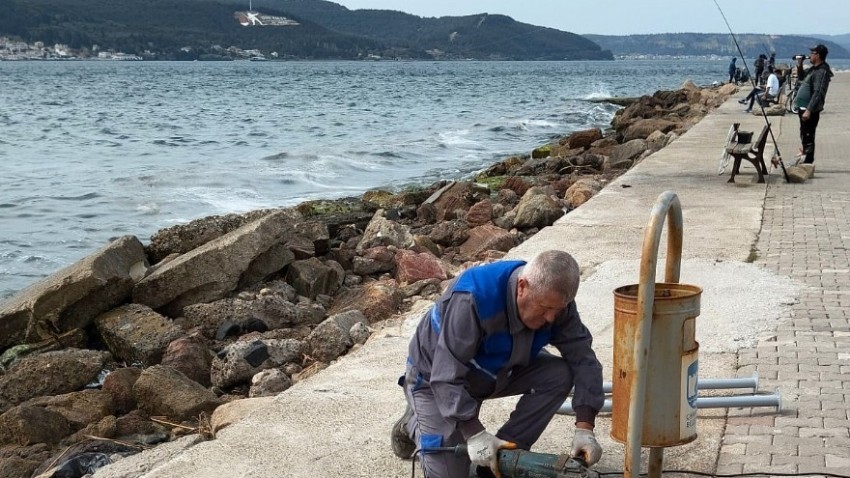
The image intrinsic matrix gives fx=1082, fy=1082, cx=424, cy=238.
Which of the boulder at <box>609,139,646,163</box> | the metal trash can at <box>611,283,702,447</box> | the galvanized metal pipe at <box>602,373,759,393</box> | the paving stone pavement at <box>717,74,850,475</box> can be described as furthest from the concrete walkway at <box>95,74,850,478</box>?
the boulder at <box>609,139,646,163</box>

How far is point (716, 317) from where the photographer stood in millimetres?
6590

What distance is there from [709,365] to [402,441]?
1966mm

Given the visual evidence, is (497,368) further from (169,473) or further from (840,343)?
(840,343)

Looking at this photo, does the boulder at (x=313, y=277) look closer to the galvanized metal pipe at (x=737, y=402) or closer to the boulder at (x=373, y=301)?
the boulder at (x=373, y=301)

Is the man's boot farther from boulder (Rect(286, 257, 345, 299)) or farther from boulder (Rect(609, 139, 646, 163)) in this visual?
boulder (Rect(609, 139, 646, 163))

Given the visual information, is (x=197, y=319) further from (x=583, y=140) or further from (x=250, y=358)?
(x=583, y=140)

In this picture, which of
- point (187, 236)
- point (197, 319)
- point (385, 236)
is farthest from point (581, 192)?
point (197, 319)

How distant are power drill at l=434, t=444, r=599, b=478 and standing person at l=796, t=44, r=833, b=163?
11.1 meters

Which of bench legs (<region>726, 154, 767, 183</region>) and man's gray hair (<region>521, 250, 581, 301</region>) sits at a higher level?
man's gray hair (<region>521, 250, 581, 301</region>)

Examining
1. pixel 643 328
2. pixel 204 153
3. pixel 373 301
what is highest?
pixel 643 328

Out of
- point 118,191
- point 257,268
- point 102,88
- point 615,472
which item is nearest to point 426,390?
point 615,472

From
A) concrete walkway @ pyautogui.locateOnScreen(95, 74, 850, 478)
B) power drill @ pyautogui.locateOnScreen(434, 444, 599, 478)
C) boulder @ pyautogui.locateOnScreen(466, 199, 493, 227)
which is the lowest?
boulder @ pyautogui.locateOnScreen(466, 199, 493, 227)

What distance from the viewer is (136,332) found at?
7980 mm

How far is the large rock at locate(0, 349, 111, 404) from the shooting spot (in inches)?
275
